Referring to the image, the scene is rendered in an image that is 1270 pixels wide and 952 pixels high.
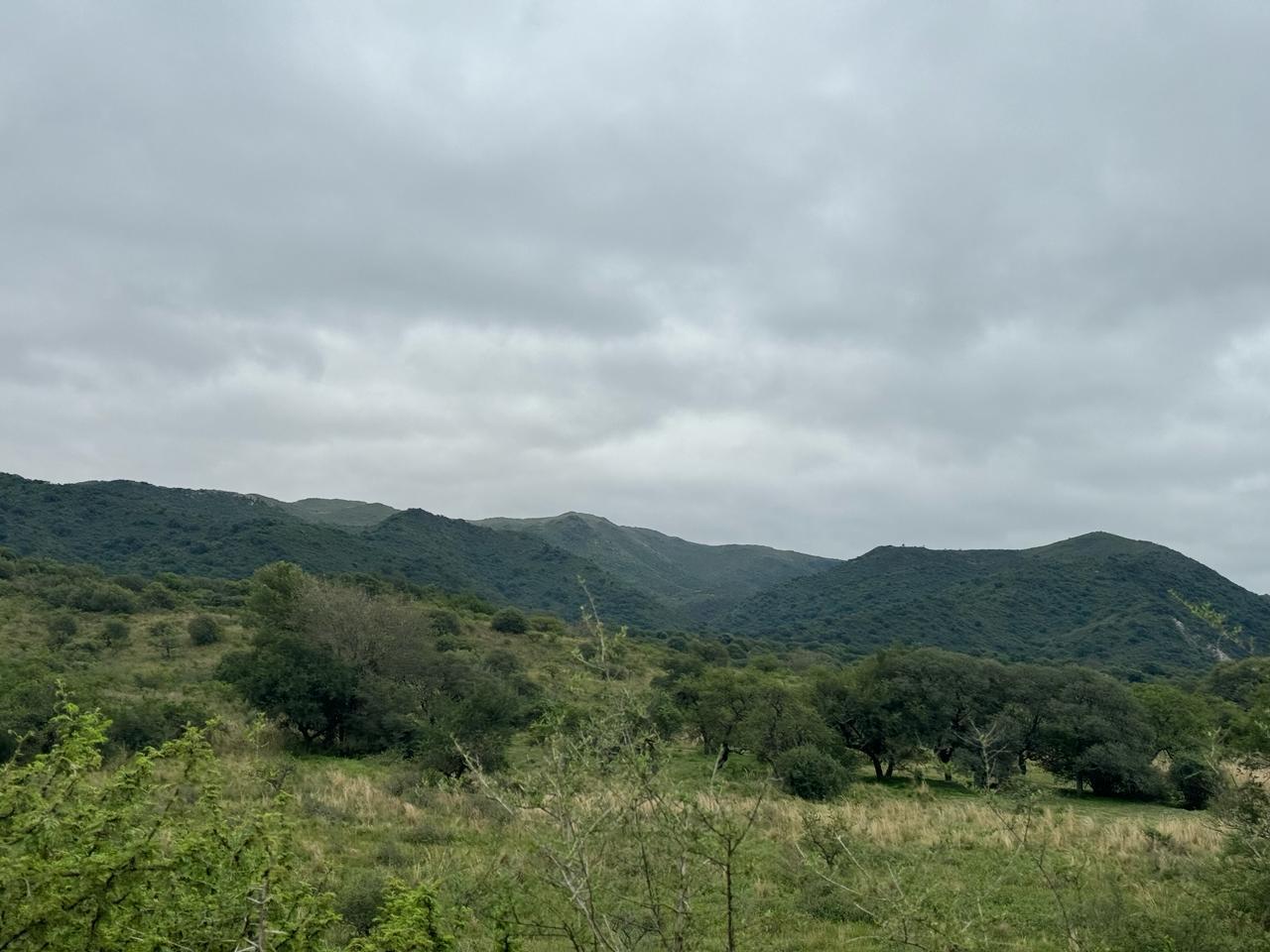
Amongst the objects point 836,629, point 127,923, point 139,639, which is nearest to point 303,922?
point 127,923

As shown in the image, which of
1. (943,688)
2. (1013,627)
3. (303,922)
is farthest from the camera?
(1013,627)

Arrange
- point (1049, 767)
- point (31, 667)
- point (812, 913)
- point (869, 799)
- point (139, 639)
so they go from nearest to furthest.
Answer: point (812, 913), point (869, 799), point (31, 667), point (1049, 767), point (139, 639)

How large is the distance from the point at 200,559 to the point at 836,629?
291 feet

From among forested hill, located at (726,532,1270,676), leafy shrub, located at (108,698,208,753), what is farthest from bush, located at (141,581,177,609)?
forested hill, located at (726,532,1270,676)

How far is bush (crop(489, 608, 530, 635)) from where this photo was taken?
56.2 meters

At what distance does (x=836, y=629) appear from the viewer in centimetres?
11756

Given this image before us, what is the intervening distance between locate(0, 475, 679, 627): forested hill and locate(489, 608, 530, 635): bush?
28.4ft

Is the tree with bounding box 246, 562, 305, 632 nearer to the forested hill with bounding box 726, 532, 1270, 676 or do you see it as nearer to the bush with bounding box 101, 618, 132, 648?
the bush with bounding box 101, 618, 132, 648

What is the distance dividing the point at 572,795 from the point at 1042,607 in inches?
5090

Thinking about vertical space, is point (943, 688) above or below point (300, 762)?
above

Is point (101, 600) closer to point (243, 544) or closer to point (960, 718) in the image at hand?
point (960, 718)

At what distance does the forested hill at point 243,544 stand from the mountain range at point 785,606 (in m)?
0.34

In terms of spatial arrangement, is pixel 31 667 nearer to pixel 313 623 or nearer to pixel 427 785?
pixel 313 623

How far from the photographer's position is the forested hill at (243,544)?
9106cm
